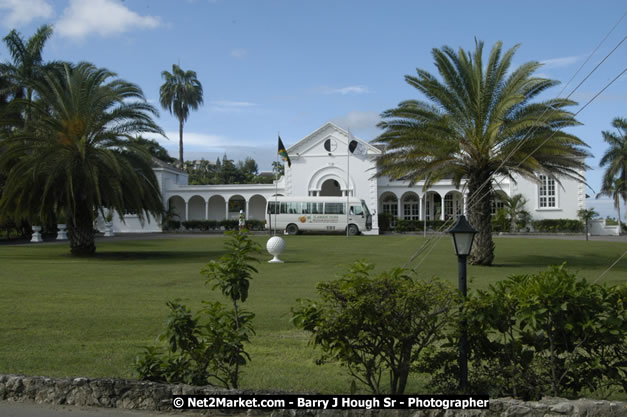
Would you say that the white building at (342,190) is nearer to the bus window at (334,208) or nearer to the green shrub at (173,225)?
the green shrub at (173,225)

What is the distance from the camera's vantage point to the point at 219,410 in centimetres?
495

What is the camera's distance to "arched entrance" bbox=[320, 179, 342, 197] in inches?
2053

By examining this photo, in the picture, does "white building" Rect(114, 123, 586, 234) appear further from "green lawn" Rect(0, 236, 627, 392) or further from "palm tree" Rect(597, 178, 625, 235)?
"green lawn" Rect(0, 236, 627, 392)

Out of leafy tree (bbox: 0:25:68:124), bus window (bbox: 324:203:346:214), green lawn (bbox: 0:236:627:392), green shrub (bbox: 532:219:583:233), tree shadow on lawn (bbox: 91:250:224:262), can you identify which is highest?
leafy tree (bbox: 0:25:68:124)

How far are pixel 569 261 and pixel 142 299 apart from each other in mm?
17869

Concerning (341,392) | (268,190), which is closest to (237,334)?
(341,392)

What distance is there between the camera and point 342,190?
160 ft

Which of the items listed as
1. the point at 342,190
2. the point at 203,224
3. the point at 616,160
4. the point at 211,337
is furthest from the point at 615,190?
the point at 211,337

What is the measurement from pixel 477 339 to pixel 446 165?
52.8 ft

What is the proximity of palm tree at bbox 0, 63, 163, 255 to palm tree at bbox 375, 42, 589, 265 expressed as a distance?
10.8 metres

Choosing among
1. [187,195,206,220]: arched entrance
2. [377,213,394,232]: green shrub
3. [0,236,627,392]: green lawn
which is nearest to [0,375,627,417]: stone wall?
[0,236,627,392]: green lawn

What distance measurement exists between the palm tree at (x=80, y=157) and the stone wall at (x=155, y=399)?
16.8 metres

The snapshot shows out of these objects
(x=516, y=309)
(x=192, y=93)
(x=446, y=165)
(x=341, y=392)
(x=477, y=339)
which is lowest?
(x=341, y=392)

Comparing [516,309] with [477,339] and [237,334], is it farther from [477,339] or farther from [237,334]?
[237,334]
